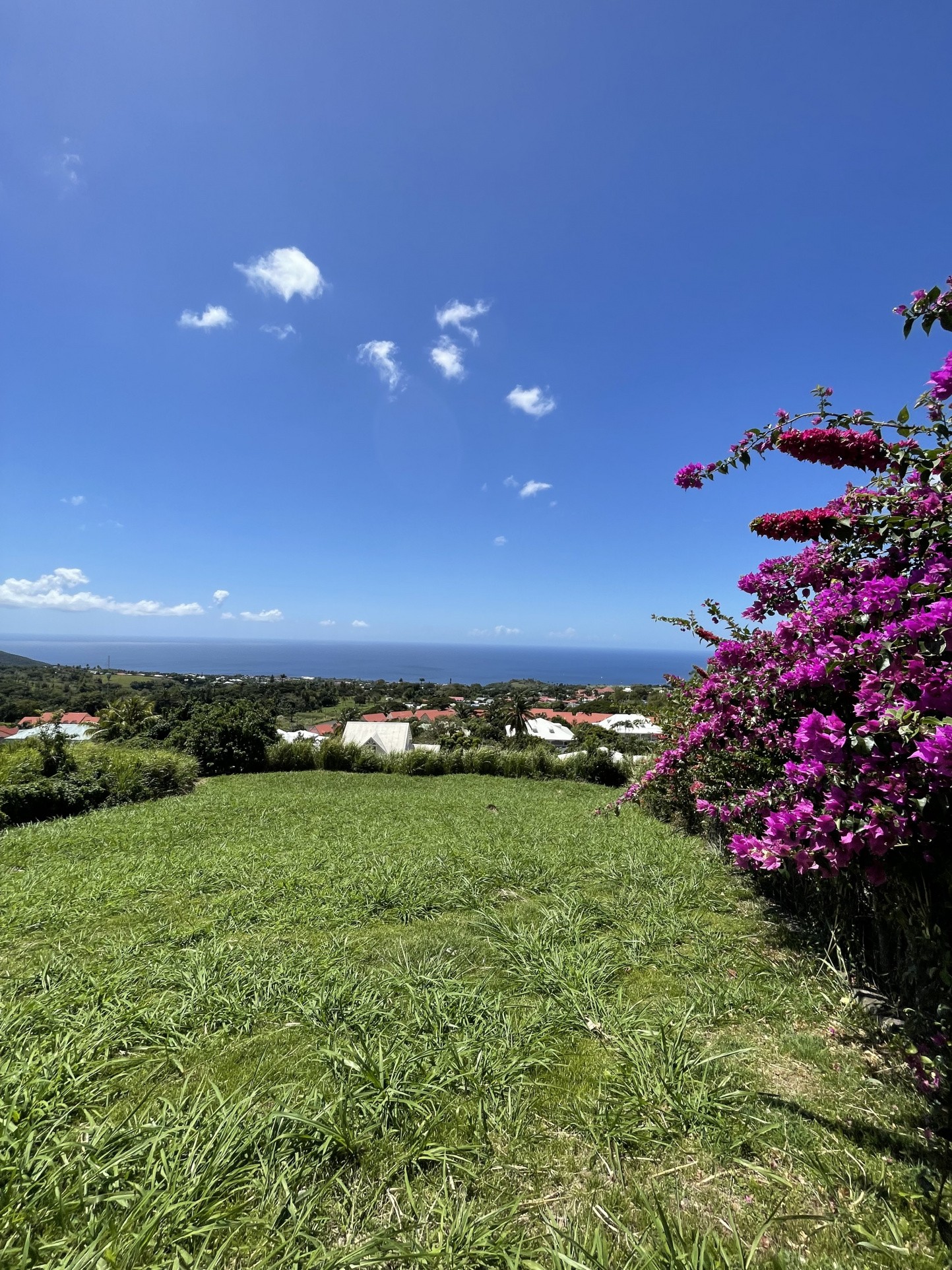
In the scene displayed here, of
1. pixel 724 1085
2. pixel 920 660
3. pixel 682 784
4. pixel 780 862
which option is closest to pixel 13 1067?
pixel 724 1085

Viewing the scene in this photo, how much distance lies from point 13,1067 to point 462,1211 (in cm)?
194

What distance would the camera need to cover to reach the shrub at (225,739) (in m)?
14.9

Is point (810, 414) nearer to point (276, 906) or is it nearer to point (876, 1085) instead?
point (876, 1085)

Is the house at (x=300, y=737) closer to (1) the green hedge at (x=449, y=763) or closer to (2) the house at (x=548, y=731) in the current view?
(1) the green hedge at (x=449, y=763)

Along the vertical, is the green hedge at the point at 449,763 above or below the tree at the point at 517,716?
above

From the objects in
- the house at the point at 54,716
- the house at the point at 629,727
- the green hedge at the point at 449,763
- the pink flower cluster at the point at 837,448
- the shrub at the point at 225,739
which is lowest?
the house at the point at 54,716

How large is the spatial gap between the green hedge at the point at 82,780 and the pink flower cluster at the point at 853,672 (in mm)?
11131

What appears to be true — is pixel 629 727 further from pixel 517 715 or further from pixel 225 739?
pixel 225 739

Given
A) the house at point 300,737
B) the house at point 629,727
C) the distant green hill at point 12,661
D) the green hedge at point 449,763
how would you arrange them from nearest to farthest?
the green hedge at point 449,763 < the house at point 300,737 < the house at point 629,727 < the distant green hill at point 12,661

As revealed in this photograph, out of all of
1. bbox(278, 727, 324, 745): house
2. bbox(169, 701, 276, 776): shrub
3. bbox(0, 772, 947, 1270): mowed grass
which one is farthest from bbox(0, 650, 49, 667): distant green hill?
bbox(0, 772, 947, 1270): mowed grass

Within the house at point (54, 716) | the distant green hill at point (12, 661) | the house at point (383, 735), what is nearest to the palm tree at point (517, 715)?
the house at point (383, 735)

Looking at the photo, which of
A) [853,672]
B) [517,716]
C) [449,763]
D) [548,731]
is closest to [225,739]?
[449,763]

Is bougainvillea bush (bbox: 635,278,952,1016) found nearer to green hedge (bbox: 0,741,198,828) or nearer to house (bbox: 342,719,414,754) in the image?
green hedge (bbox: 0,741,198,828)

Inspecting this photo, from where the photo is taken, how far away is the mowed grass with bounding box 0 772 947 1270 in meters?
1.38
